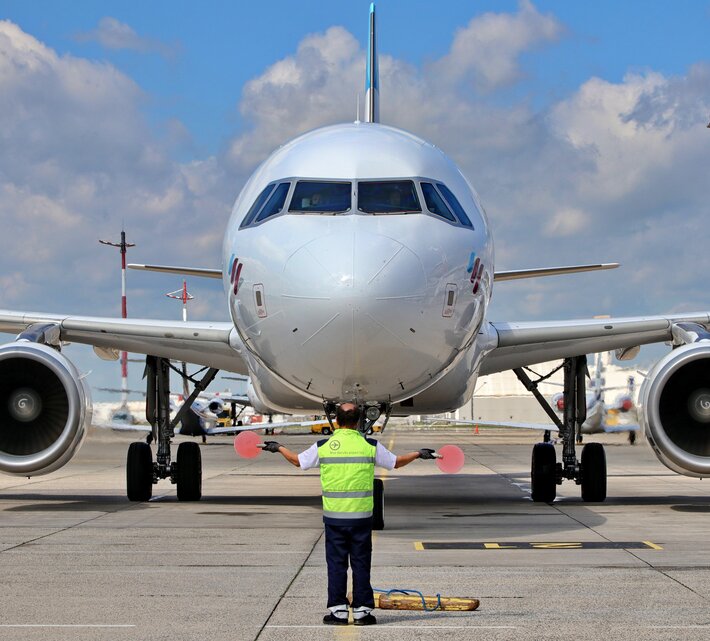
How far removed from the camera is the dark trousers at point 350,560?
6.50m

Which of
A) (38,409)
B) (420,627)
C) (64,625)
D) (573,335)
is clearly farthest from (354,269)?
(38,409)

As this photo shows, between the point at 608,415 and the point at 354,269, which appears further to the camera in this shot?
the point at 608,415

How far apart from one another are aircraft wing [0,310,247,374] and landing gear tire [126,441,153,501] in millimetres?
1502

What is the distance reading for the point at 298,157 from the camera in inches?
455

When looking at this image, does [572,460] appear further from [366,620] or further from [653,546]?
[366,620]

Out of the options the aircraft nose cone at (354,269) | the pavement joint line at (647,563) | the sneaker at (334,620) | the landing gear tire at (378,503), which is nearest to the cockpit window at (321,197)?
the aircraft nose cone at (354,269)

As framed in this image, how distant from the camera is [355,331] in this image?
31.2 ft

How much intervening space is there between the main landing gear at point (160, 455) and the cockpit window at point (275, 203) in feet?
17.1

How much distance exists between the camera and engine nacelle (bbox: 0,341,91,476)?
13.2 m

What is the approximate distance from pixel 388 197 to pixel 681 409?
16.1ft

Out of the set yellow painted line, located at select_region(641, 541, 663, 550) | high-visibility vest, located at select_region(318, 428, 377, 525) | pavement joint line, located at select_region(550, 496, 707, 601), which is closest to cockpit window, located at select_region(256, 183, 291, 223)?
high-visibility vest, located at select_region(318, 428, 377, 525)

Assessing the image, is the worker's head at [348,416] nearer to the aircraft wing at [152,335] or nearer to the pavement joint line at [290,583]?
the pavement joint line at [290,583]

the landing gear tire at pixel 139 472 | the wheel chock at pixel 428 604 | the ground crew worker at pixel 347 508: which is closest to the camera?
the ground crew worker at pixel 347 508

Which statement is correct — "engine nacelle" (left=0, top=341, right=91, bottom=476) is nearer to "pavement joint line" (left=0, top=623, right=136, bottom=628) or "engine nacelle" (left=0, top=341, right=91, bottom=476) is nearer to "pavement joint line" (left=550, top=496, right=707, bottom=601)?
"pavement joint line" (left=550, top=496, right=707, bottom=601)
